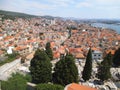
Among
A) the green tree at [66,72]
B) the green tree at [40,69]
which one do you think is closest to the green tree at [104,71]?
the green tree at [66,72]

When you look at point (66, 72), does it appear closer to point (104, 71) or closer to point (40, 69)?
point (40, 69)

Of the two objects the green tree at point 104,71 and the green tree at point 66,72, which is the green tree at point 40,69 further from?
the green tree at point 104,71

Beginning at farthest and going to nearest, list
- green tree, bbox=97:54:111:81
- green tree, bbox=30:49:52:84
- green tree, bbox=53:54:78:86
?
green tree, bbox=97:54:111:81 < green tree, bbox=30:49:52:84 < green tree, bbox=53:54:78:86

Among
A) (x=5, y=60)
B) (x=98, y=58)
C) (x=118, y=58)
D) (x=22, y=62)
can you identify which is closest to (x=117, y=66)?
(x=118, y=58)

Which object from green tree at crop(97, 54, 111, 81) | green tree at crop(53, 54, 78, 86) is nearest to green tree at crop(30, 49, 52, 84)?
green tree at crop(53, 54, 78, 86)

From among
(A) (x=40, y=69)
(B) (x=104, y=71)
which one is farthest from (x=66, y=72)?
(B) (x=104, y=71)

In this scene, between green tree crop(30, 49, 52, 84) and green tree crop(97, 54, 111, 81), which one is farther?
green tree crop(97, 54, 111, 81)

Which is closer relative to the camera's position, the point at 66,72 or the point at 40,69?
the point at 66,72

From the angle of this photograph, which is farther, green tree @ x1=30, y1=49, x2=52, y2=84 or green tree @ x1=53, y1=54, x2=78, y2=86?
green tree @ x1=30, y1=49, x2=52, y2=84

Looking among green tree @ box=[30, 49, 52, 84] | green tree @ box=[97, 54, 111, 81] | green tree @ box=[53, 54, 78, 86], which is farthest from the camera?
green tree @ box=[97, 54, 111, 81]

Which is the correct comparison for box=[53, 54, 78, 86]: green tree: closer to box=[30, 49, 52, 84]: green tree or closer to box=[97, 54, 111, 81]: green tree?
box=[30, 49, 52, 84]: green tree
